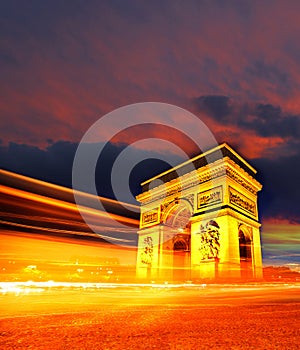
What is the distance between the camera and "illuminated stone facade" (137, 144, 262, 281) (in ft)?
49.4

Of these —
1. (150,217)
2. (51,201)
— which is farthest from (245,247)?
(51,201)

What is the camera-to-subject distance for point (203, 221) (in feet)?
54.3

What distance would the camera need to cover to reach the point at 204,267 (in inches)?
597

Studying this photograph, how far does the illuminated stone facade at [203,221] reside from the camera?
15055 millimetres

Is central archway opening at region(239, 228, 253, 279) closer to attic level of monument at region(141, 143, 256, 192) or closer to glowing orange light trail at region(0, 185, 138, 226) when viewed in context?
attic level of monument at region(141, 143, 256, 192)

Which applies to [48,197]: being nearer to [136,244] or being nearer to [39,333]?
[39,333]

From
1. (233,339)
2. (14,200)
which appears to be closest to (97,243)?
(14,200)

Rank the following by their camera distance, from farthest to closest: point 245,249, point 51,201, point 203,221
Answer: point 245,249 → point 203,221 → point 51,201

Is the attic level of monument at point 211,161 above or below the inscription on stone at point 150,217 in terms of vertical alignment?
above

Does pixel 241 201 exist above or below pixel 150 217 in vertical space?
above

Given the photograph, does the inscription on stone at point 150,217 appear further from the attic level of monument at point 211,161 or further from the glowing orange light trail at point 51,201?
the glowing orange light trail at point 51,201

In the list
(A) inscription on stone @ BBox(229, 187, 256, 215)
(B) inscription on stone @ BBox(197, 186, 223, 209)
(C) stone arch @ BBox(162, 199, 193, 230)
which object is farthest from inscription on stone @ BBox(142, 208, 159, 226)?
(A) inscription on stone @ BBox(229, 187, 256, 215)

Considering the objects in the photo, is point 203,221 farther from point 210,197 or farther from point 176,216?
point 176,216

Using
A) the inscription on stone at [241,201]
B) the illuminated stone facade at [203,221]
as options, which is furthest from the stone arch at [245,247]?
the inscription on stone at [241,201]
